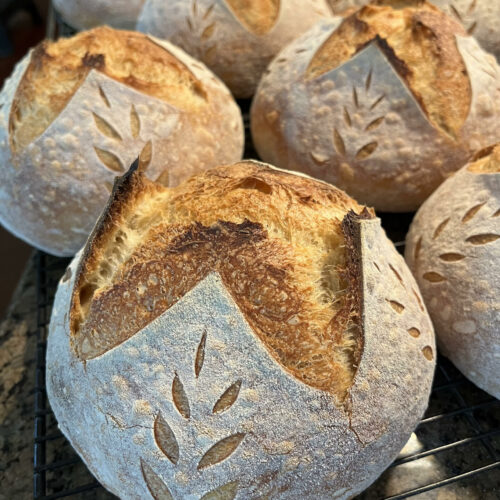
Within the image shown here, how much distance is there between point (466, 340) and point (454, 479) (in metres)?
0.28

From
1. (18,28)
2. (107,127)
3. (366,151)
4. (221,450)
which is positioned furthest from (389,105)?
(18,28)

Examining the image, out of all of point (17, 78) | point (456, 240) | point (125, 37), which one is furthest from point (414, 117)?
point (17, 78)

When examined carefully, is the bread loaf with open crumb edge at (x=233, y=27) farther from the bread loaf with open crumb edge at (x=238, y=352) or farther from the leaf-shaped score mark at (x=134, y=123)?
the bread loaf with open crumb edge at (x=238, y=352)

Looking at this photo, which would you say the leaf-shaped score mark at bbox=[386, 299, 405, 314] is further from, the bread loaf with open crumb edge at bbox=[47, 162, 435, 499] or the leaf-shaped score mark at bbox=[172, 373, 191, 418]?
the leaf-shaped score mark at bbox=[172, 373, 191, 418]

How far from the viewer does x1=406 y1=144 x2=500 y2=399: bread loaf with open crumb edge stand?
1040 mm

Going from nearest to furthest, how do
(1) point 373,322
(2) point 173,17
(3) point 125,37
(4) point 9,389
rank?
(1) point 373,322, (4) point 9,389, (3) point 125,37, (2) point 173,17

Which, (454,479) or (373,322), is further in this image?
(454,479)

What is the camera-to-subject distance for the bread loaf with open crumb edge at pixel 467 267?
1.04 m

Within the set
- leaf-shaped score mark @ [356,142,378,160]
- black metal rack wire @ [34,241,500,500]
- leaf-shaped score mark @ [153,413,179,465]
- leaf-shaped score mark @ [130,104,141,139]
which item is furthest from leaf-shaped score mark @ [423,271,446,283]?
leaf-shaped score mark @ [130,104,141,139]

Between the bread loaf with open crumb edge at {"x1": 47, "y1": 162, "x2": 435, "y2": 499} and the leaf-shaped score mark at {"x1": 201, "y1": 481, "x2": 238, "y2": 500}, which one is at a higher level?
the bread loaf with open crumb edge at {"x1": 47, "y1": 162, "x2": 435, "y2": 499}

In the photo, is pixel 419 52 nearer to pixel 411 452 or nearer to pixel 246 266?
pixel 246 266

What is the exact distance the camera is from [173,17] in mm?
1635

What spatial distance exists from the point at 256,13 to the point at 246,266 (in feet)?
3.57

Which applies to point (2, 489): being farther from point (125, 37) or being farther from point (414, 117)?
point (414, 117)
